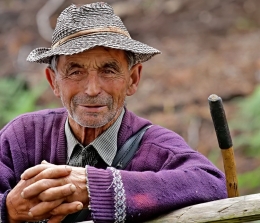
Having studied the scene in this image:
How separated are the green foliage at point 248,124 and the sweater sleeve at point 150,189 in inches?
149

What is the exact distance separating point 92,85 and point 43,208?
1.84 feet

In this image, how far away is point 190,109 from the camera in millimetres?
6770

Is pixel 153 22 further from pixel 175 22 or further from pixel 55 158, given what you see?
pixel 55 158

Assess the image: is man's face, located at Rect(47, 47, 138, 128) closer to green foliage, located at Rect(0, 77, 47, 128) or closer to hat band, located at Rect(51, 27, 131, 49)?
hat band, located at Rect(51, 27, 131, 49)

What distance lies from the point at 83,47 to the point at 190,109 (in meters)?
4.43

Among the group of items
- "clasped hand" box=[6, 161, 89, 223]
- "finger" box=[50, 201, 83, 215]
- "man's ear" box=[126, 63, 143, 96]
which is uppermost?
"man's ear" box=[126, 63, 143, 96]

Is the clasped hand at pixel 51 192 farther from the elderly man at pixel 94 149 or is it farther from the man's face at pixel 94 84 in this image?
the man's face at pixel 94 84

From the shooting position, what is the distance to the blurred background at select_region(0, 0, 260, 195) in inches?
251

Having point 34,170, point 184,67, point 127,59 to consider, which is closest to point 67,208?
point 34,170

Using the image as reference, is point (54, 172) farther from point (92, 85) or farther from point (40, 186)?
point (92, 85)

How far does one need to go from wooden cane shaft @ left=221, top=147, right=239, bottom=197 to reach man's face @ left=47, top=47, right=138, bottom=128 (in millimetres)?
506

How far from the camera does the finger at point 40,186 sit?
2152mm

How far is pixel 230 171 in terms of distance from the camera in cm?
240

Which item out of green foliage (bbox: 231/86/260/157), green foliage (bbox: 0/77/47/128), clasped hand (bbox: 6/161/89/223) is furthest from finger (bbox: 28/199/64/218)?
green foliage (bbox: 0/77/47/128)
